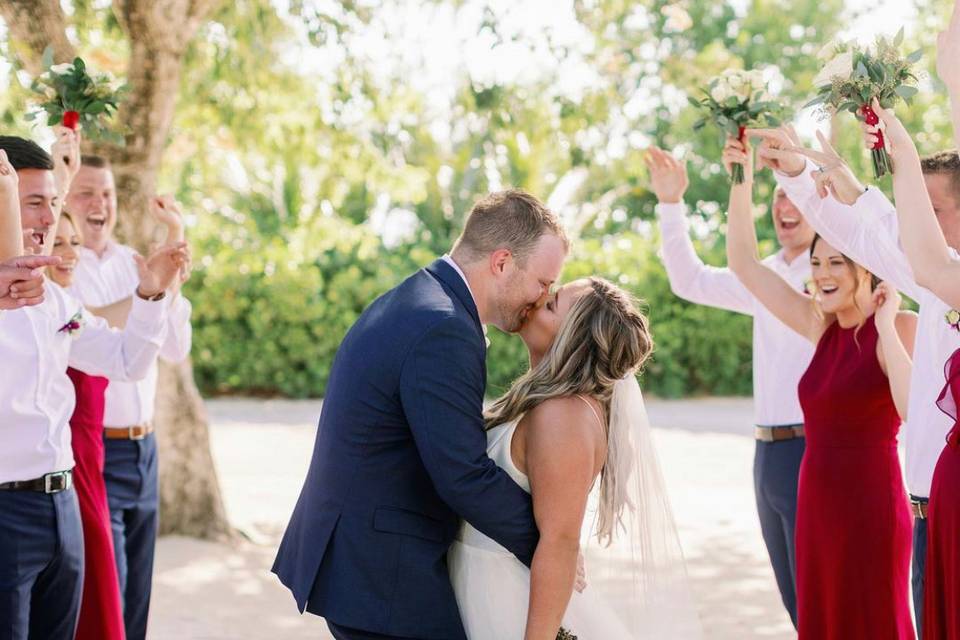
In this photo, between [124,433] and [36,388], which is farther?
[124,433]

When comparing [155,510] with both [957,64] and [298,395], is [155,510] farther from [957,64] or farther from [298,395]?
[298,395]

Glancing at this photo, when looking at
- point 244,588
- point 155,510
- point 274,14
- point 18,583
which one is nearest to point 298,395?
point 274,14

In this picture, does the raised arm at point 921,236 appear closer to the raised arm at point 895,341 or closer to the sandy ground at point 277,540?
the raised arm at point 895,341

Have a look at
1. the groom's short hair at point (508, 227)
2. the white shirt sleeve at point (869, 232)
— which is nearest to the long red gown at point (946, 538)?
the white shirt sleeve at point (869, 232)

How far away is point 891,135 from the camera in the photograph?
10.2 feet

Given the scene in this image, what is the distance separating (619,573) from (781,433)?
6.53ft

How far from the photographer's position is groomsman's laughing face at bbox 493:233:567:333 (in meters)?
3.09

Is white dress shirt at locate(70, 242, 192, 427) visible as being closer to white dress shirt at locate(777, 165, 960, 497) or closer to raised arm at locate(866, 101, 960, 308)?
white dress shirt at locate(777, 165, 960, 497)

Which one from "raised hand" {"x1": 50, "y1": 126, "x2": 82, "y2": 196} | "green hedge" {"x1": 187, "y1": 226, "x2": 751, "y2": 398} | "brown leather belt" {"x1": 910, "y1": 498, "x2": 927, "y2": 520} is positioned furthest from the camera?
"green hedge" {"x1": 187, "y1": 226, "x2": 751, "y2": 398}

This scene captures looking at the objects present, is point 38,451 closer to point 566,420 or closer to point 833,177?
point 566,420

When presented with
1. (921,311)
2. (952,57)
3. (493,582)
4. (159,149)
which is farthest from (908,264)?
(159,149)

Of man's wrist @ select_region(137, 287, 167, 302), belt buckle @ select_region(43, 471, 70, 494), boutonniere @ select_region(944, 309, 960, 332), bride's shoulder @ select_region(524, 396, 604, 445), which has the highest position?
man's wrist @ select_region(137, 287, 167, 302)

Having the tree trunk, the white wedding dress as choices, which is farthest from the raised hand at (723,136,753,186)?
the tree trunk

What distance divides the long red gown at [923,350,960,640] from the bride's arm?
96cm
